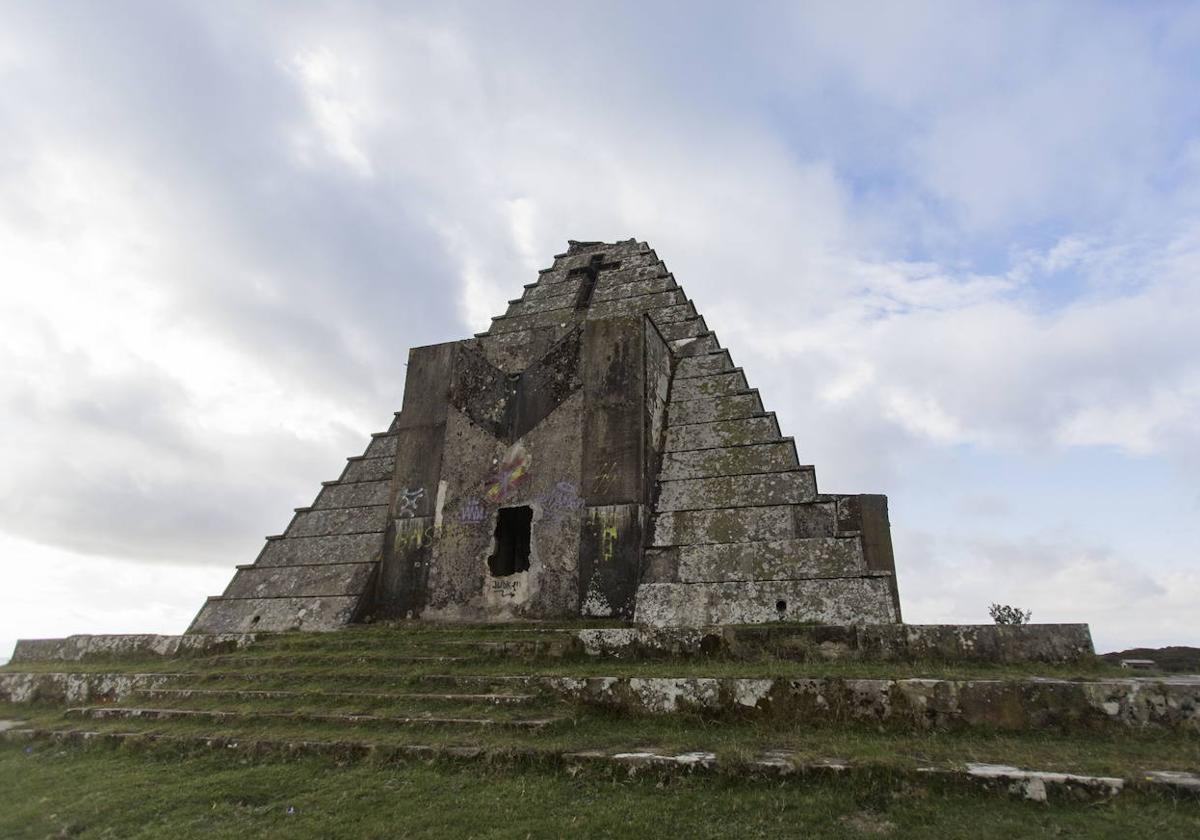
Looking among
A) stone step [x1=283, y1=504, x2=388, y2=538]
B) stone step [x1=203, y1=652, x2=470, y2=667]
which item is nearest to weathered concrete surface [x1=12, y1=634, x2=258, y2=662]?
stone step [x1=203, y1=652, x2=470, y2=667]

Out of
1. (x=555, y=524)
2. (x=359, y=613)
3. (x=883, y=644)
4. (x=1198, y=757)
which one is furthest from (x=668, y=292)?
(x=1198, y=757)

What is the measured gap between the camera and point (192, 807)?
5.30 m

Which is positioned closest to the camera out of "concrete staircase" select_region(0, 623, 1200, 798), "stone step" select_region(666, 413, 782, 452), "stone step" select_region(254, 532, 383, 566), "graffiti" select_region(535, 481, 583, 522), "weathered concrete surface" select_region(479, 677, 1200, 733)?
"concrete staircase" select_region(0, 623, 1200, 798)

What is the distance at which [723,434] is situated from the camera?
36.4 ft

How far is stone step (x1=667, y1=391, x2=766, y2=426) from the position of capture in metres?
11.4

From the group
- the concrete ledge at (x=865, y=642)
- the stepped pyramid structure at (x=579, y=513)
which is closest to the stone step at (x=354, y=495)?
the stepped pyramid structure at (x=579, y=513)

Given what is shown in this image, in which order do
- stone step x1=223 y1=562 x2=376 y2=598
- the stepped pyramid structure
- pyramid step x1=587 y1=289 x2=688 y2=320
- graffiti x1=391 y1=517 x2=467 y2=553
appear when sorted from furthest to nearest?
pyramid step x1=587 y1=289 x2=688 y2=320 < stone step x1=223 y1=562 x2=376 y2=598 < graffiti x1=391 y1=517 x2=467 y2=553 < the stepped pyramid structure

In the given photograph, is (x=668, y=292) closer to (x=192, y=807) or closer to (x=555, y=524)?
(x=555, y=524)

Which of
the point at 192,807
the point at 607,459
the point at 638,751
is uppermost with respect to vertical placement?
the point at 607,459

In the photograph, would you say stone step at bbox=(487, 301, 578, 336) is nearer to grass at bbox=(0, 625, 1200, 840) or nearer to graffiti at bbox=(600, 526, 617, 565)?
graffiti at bbox=(600, 526, 617, 565)

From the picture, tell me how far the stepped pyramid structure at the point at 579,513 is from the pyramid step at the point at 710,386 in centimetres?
3

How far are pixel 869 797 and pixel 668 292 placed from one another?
455 inches

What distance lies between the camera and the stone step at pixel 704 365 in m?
12.4

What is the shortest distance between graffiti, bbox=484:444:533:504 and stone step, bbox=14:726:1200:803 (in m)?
5.03
